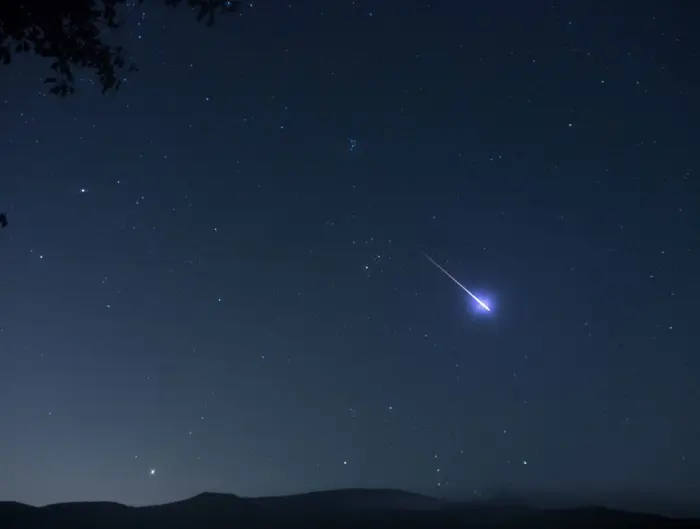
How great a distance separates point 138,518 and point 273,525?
442 centimetres

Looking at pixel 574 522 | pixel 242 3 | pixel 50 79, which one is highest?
pixel 242 3

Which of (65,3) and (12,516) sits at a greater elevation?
(65,3)

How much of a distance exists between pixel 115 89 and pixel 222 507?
16.1m

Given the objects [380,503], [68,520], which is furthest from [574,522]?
[68,520]

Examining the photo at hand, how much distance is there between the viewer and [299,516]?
20.2 m

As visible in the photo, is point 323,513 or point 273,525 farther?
point 323,513

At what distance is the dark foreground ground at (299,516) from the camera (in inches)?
724

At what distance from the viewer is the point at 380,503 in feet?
78.0

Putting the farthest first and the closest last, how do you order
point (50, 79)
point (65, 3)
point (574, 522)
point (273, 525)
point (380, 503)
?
1. point (380, 503)
2. point (574, 522)
3. point (273, 525)
4. point (50, 79)
5. point (65, 3)

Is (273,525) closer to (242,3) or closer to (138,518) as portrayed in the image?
(138,518)

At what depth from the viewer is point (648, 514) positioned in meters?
21.3

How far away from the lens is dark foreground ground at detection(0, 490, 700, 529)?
724 inches

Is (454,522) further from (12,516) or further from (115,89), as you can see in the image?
(115,89)

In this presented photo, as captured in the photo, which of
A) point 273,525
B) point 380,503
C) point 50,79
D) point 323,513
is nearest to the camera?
point 50,79
